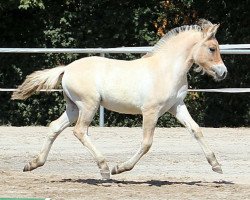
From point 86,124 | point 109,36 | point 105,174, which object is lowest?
point 109,36

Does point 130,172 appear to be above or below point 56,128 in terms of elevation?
below

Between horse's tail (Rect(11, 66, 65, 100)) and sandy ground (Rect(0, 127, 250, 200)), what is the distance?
947 millimetres

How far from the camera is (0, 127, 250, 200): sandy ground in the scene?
28.9ft

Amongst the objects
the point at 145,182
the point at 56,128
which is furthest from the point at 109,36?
the point at 145,182

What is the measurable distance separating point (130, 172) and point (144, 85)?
5.36 ft

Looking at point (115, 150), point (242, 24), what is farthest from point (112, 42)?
point (115, 150)

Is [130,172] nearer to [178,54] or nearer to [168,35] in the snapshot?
[178,54]

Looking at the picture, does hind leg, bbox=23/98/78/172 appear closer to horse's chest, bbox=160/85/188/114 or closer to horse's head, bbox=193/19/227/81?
horse's chest, bbox=160/85/188/114

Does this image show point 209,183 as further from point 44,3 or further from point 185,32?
point 44,3

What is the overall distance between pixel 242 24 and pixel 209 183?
39.5 feet

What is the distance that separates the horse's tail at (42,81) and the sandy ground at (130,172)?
947mm

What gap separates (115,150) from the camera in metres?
12.8

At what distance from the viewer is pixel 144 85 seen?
31.0ft

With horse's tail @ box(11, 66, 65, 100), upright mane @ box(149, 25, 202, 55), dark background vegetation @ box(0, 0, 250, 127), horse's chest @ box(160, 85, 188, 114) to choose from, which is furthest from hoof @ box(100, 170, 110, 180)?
dark background vegetation @ box(0, 0, 250, 127)
